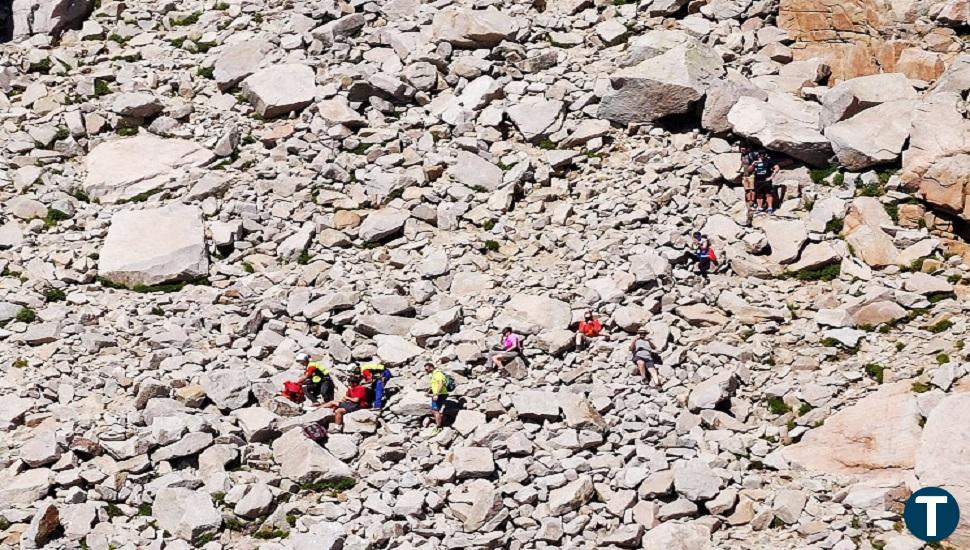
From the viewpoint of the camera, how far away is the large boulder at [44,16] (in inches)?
1335

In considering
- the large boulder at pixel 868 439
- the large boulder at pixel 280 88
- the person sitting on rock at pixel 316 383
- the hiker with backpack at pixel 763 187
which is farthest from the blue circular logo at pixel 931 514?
the large boulder at pixel 280 88

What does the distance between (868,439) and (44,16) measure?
83.8 feet

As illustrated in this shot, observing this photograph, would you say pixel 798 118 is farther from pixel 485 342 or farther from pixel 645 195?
pixel 485 342

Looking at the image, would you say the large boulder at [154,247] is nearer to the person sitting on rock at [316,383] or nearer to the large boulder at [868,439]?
the person sitting on rock at [316,383]

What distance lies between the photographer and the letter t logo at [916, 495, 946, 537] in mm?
18125

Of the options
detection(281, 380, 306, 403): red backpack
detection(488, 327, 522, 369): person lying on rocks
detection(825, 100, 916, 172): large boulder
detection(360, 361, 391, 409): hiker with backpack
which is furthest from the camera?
detection(825, 100, 916, 172): large boulder

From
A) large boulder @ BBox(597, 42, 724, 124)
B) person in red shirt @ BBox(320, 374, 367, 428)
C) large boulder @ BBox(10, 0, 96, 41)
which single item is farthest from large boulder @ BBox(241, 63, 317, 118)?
person in red shirt @ BBox(320, 374, 367, 428)

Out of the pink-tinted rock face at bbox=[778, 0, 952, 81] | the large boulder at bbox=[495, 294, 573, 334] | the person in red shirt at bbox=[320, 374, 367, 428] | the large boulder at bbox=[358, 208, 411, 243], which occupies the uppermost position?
the pink-tinted rock face at bbox=[778, 0, 952, 81]

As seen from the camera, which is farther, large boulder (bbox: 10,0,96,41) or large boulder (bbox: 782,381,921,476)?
large boulder (bbox: 10,0,96,41)

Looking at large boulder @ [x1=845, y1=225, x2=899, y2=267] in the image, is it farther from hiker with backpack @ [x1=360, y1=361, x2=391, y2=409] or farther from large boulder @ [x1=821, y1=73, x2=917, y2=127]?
hiker with backpack @ [x1=360, y1=361, x2=391, y2=409]

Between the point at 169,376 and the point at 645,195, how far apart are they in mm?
11049

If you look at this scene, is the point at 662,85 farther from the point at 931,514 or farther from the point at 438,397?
the point at 931,514

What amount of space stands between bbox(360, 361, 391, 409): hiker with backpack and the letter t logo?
382 inches

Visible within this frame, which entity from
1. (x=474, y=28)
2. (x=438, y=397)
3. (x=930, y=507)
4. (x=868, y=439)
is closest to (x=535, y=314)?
(x=438, y=397)
